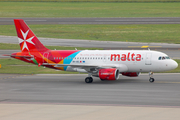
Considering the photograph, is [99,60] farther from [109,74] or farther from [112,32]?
[112,32]

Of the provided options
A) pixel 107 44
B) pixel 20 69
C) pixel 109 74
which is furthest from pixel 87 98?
pixel 107 44

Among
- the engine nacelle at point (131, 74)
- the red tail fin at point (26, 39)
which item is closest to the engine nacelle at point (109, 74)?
the engine nacelle at point (131, 74)

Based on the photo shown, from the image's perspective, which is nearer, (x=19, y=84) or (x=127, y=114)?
(x=127, y=114)

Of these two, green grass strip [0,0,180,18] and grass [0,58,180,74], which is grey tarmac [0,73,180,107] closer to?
grass [0,58,180,74]

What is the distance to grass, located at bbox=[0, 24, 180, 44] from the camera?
78.6 m

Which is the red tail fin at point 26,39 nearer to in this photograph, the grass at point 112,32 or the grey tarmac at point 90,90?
the grey tarmac at point 90,90

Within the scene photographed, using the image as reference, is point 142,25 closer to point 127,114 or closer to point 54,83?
point 54,83

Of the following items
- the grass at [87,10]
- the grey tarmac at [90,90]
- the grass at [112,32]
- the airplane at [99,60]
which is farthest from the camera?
the grass at [87,10]

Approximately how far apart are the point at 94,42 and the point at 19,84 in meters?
38.1

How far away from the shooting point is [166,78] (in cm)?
4128

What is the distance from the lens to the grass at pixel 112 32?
7862 centimetres

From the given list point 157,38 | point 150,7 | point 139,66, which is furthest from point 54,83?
Result: point 150,7

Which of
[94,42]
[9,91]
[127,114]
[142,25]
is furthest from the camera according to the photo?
[142,25]

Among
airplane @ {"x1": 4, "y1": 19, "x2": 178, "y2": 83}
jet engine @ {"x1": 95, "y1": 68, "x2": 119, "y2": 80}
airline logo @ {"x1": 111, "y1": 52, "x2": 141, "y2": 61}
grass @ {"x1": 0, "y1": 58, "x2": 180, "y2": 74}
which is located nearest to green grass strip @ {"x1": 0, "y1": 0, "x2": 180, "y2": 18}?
grass @ {"x1": 0, "y1": 58, "x2": 180, "y2": 74}
